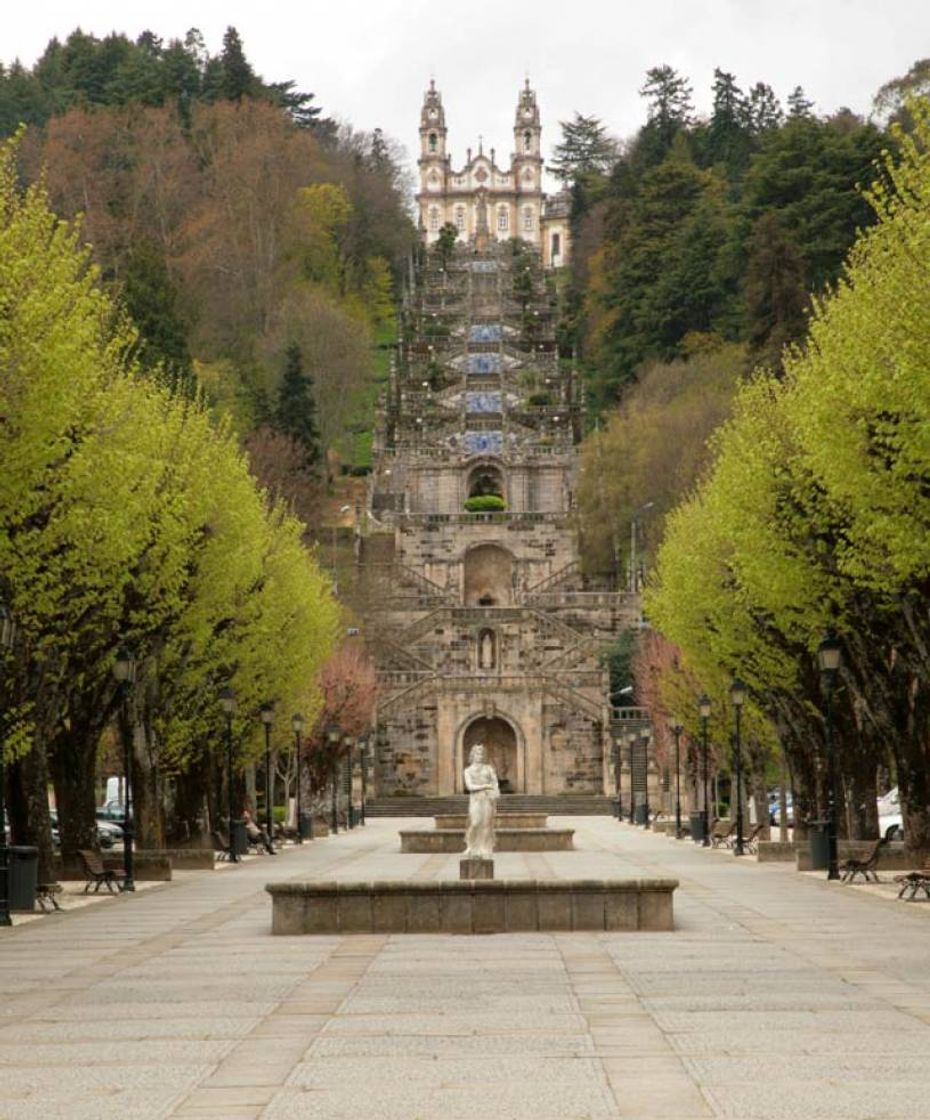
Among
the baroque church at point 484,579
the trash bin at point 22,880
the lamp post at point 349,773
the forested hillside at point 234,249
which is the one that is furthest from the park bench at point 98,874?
the baroque church at point 484,579

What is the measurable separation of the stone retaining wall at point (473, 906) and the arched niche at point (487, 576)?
93.8 metres

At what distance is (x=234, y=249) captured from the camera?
13212 centimetres

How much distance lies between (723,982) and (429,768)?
8229cm

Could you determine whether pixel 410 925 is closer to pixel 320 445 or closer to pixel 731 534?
pixel 731 534

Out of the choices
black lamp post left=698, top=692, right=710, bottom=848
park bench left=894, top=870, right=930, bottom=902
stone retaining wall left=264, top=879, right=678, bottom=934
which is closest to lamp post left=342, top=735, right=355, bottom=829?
black lamp post left=698, top=692, right=710, bottom=848

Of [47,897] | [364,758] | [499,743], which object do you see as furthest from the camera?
[499,743]

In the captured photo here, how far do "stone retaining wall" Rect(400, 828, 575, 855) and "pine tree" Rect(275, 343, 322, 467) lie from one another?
2537 inches

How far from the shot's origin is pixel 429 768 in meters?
101

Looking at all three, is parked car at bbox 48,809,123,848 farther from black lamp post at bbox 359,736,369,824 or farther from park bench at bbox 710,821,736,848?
black lamp post at bbox 359,736,369,824

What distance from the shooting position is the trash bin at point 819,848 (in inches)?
1593

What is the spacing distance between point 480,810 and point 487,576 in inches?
3621

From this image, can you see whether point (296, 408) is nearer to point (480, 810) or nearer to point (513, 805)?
point (513, 805)

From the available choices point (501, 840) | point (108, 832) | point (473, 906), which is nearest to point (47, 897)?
point (473, 906)

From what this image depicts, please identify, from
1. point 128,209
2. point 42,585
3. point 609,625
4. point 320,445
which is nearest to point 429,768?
point 609,625
